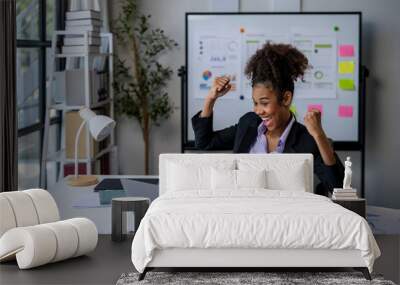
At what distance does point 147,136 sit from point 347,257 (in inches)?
176

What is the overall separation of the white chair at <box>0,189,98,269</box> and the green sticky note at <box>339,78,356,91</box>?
3.97 m


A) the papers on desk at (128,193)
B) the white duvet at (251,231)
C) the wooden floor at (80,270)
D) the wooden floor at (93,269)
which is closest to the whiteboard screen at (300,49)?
the papers on desk at (128,193)

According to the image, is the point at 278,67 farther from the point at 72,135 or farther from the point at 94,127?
the point at 72,135

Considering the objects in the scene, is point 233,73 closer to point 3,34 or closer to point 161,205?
point 3,34

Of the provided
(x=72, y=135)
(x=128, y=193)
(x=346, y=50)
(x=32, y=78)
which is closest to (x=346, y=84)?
(x=346, y=50)

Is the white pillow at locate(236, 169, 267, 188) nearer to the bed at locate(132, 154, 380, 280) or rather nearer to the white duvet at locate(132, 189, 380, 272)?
the bed at locate(132, 154, 380, 280)

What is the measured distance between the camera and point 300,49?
8.68 metres

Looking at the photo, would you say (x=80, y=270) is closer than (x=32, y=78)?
Yes

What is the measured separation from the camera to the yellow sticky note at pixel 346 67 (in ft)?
28.4

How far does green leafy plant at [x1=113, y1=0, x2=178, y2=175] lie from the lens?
898 cm

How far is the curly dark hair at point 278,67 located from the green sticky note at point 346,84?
8.40ft

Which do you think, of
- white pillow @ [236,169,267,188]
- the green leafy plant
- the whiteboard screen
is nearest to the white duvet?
white pillow @ [236,169,267,188]

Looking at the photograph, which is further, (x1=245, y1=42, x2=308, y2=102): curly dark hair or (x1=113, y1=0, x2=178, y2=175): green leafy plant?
(x1=113, y1=0, x2=178, y2=175): green leafy plant

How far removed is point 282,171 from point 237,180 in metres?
0.31
